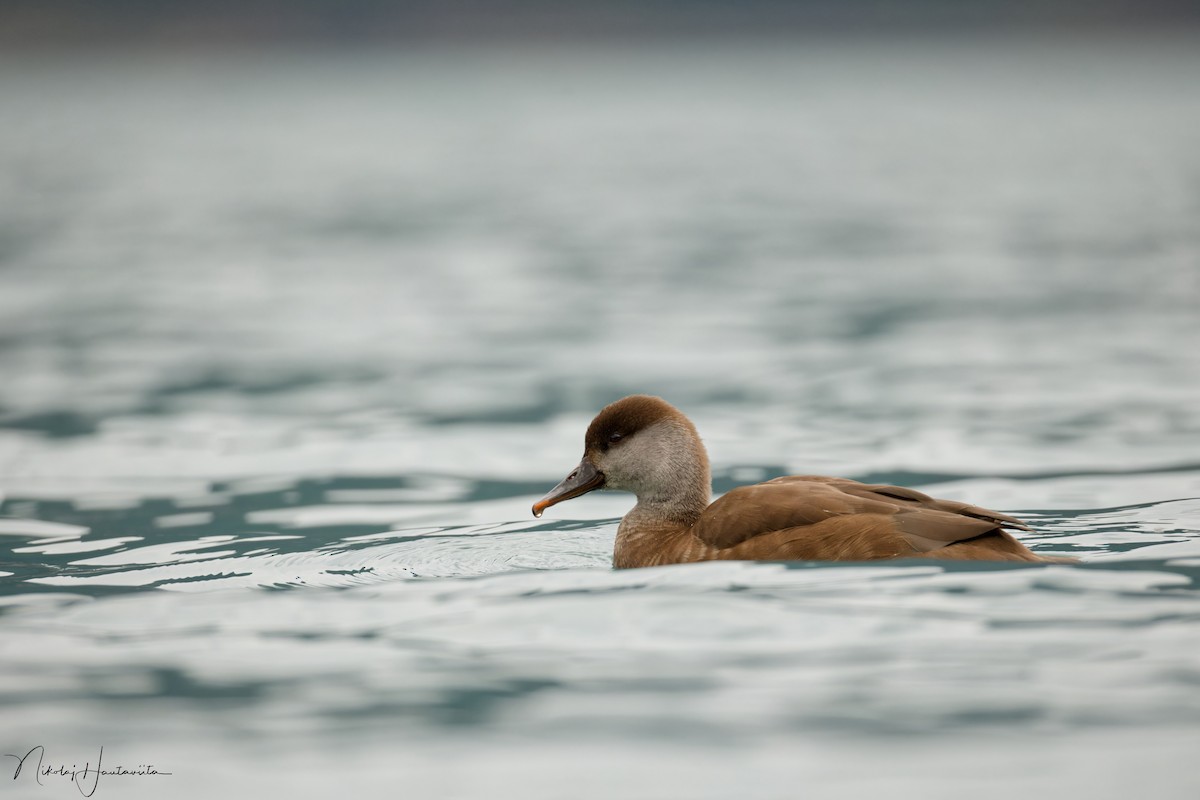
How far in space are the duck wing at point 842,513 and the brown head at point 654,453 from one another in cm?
47

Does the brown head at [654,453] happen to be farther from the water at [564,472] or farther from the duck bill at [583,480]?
the water at [564,472]

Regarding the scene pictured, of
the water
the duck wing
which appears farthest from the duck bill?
the duck wing

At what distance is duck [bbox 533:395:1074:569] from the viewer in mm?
7086

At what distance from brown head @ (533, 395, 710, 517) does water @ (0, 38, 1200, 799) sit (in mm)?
471

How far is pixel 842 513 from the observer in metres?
7.24
